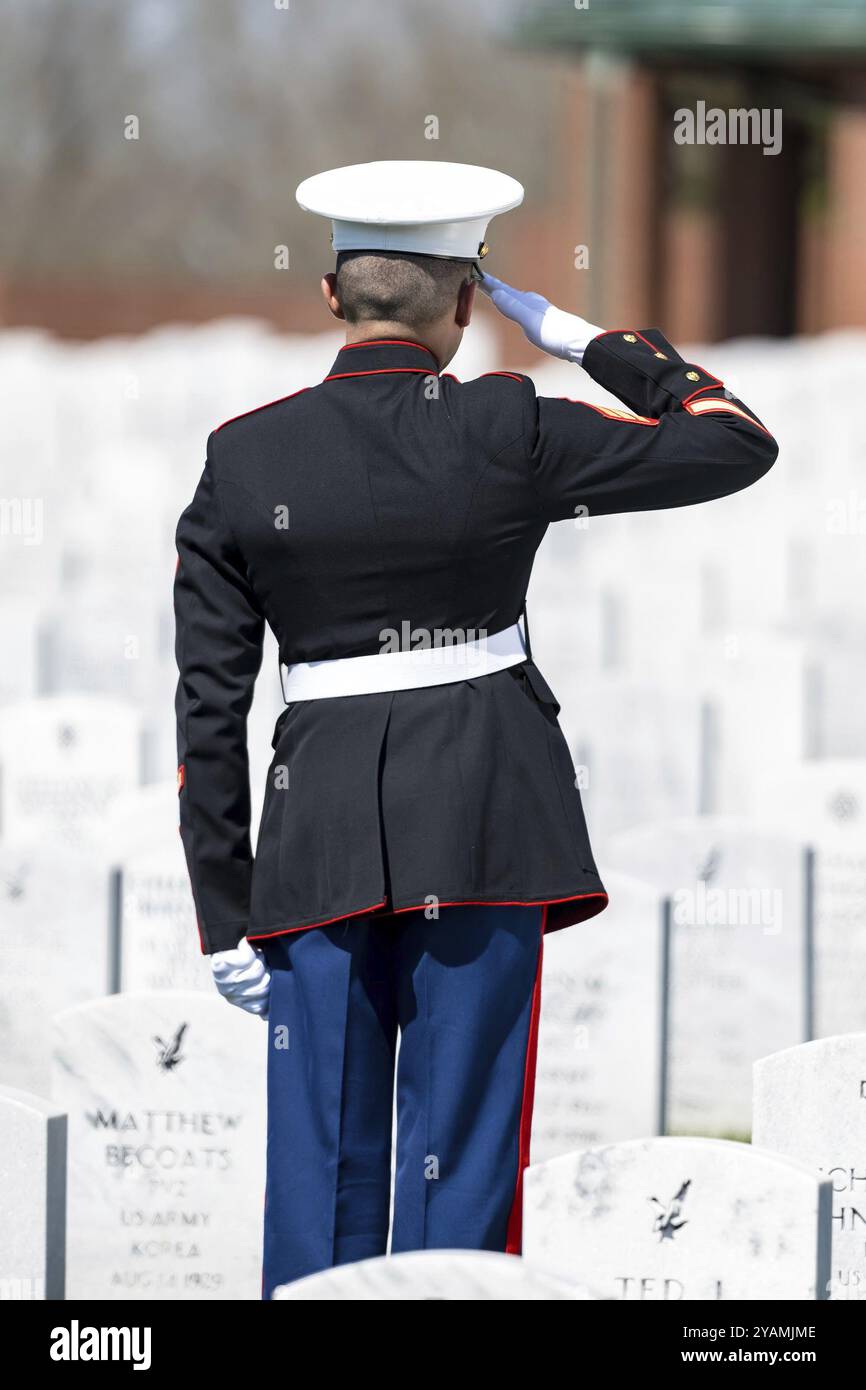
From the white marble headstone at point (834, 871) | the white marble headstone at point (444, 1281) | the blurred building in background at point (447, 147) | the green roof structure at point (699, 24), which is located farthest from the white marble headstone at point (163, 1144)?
the green roof structure at point (699, 24)

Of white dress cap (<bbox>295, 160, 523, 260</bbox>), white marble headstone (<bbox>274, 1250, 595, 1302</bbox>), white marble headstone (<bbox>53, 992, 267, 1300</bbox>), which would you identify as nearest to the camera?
white marble headstone (<bbox>274, 1250, 595, 1302</bbox>)

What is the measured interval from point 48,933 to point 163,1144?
3.71 ft

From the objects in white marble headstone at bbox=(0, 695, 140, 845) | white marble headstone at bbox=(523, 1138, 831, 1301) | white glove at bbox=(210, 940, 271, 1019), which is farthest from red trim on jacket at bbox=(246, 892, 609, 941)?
white marble headstone at bbox=(0, 695, 140, 845)

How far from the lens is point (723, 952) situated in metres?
5.15

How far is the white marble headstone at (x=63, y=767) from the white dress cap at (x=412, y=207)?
139 inches

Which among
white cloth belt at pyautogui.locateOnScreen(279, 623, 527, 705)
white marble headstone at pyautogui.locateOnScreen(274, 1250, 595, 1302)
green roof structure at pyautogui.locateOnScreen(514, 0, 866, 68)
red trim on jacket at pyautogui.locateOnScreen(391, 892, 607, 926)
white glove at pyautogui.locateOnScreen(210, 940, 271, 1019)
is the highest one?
green roof structure at pyautogui.locateOnScreen(514, 0, 866, 68)

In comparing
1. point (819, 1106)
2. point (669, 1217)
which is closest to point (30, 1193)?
point (669, 1217)

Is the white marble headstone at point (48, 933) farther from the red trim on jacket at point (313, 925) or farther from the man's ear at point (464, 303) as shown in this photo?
the man's ear at point (464, 303)

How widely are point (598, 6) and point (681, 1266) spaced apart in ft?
58.6

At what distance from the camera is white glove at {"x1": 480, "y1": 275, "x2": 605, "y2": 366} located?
273cm

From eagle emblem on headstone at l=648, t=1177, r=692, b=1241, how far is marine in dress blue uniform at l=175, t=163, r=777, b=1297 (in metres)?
0.25

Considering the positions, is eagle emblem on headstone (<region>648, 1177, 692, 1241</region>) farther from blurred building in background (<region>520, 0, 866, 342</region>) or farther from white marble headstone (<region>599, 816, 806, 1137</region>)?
blurred building in background (<region>520, 0, 866, 342</region>)

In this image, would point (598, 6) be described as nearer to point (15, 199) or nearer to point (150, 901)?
point (150, 901)

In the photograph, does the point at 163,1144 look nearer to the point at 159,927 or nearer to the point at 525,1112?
the point at 159,927
